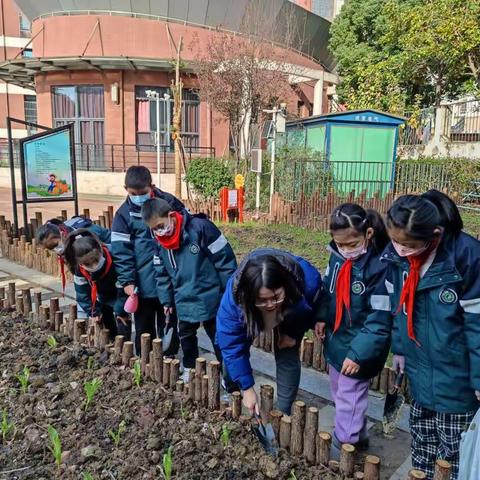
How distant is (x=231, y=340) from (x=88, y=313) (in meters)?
1.79

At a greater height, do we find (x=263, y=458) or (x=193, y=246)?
(x=193, y=246)

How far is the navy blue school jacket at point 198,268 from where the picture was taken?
291cm

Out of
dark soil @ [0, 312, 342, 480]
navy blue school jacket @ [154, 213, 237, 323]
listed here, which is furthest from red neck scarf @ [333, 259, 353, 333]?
navy blue school jacket @ [154, 213, 237, 323]

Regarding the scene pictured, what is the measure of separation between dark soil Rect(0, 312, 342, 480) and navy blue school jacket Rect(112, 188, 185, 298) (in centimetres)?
54

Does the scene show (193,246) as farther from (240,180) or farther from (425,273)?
(240,180)

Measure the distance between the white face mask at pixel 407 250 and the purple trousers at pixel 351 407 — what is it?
Result: 0.72 m

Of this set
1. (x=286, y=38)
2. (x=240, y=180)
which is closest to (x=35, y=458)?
(x=240, y=180)

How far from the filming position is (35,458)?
7.34ft

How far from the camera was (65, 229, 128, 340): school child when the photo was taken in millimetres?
3106

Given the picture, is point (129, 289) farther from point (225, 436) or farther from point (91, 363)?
point (225, 436)

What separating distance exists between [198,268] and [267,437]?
1.08 m

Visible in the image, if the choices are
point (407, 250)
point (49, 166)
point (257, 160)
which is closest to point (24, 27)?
point (257, 160)

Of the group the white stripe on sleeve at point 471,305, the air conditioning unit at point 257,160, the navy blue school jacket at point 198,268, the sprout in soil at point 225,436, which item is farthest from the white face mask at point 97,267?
the air conditioning unit at point 257,160

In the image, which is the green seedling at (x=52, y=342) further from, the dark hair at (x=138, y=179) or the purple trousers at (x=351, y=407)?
the purple trousers at (x=351, y=407)
